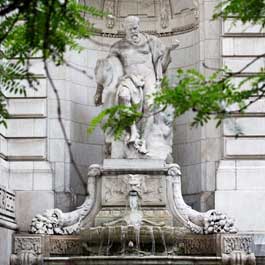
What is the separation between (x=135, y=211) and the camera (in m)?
17.9

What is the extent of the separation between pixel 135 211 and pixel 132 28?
3908mm

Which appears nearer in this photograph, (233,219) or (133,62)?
(233,219)

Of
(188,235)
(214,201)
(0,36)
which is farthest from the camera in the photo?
(214,201)

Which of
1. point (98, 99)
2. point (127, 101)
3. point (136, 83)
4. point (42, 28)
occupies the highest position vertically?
point (136, 83)

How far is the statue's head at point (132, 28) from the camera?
19.5m

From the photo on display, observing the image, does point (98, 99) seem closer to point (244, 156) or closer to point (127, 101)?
point (127, 101)

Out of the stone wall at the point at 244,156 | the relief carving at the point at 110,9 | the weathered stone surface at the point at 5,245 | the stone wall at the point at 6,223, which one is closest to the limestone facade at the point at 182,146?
the stone wall at the point at 244,156

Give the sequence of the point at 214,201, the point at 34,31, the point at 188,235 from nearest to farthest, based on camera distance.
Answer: the point at 34,31, the point at 188,235, the point at 214,201

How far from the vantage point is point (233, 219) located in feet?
Result: 58.2

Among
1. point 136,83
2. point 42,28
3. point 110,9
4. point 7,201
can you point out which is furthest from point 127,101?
point 42,28

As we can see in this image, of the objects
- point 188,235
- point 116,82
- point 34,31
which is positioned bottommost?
point 188,235

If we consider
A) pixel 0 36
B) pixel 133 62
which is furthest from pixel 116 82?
pixel 0 36

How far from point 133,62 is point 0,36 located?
31.5ft

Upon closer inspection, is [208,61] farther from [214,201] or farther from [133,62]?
[214,201]
